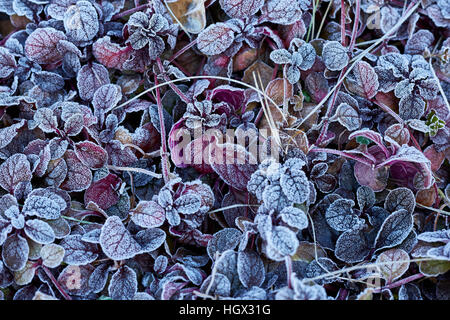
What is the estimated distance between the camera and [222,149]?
3.49ft

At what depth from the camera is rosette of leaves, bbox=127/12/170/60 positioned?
1.11 m

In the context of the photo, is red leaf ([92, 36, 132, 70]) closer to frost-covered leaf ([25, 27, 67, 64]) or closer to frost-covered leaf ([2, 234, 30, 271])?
frost-covered leaf ([25, 27, 67, 64])

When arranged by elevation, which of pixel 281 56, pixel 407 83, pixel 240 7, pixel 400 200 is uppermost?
pixel 240 7

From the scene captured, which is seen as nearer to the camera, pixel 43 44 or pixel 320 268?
pixel 320 268

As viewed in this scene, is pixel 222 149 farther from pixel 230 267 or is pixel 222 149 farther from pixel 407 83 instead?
pixel 407 83

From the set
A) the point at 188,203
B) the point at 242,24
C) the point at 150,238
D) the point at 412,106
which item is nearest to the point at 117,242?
the point at 150,238

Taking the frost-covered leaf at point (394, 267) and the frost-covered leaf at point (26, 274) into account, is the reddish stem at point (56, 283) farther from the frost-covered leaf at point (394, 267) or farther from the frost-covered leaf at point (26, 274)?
the frost-covered leaf at point (394, 267)

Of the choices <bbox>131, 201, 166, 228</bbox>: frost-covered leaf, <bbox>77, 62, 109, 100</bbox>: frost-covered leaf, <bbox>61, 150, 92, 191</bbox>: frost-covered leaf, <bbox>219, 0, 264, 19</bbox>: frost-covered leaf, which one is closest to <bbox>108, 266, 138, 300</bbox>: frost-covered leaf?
<bbox>131, 201, 166, 228</bbox>: frost-covered leaf

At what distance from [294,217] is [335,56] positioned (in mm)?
463

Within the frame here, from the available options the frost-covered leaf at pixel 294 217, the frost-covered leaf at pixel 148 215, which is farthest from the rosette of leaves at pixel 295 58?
the frost-covered leaf at pixel 148 215

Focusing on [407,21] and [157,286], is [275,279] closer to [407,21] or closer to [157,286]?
[157,286]

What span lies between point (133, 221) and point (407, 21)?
951 millimetres
